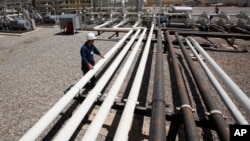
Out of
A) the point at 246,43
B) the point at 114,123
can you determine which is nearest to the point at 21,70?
the point at 114,123

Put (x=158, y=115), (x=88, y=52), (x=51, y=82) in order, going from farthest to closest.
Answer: (x=51, y=82) < (x=88, y=52) < (x=158, y=115)

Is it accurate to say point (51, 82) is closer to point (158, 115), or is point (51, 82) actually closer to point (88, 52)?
point (88, 52)

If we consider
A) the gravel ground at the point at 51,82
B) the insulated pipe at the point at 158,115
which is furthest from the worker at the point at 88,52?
the insulated pipe at the point at 158,115

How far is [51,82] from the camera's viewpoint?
4910mm

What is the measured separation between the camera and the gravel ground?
3.34 m

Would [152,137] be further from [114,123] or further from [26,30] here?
[26,30]

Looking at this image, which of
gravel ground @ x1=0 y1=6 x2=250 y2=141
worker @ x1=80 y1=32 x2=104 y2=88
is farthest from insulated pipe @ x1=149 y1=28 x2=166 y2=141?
worker @ x1=80 y1=32 x2=104 y2=88

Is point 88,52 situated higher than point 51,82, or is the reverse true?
point 88,52

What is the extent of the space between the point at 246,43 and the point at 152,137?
361 inches

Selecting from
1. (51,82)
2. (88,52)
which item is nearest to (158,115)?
(88,52)

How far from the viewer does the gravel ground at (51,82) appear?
10.9ft

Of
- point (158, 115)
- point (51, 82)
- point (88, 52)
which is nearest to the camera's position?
point (158, 115)

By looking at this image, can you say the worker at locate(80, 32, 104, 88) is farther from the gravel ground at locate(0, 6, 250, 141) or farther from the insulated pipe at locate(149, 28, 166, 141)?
the insulated pipe at locate(149, 28, 166, 141)

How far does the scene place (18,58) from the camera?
23.1 ft
